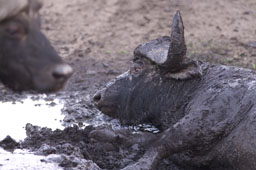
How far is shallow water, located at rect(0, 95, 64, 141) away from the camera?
687 centimetres

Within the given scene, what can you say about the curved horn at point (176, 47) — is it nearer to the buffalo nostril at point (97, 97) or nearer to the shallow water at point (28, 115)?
the buffalo nostril at point (97, 97)

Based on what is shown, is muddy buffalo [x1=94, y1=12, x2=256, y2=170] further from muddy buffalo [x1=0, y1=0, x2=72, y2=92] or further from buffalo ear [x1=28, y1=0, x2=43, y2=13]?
buffalo ear [x1=28, y1=0, x2=43, y2=13]

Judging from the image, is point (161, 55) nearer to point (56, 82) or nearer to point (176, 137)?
point (176, 137)

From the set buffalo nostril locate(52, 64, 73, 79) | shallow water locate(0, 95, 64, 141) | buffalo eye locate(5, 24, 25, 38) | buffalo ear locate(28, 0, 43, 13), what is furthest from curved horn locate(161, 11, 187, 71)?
shallow water locate(0, 95, 64, 141)

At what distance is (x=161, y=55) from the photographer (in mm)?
6332

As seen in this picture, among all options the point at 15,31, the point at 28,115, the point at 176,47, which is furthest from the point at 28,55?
the point at 28,115

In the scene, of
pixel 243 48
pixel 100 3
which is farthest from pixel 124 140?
pixel 100 3

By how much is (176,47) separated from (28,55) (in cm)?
163

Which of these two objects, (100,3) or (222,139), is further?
(100,3)

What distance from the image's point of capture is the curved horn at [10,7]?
4859 millimetres

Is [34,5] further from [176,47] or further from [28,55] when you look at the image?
[176,47]

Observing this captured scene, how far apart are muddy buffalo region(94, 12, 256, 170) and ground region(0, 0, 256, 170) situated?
1.17 feet

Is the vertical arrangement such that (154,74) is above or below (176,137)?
above

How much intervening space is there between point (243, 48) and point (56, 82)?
5.08m
